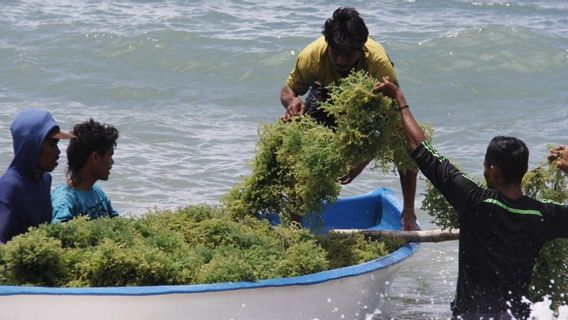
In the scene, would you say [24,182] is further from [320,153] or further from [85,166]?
[320,153]

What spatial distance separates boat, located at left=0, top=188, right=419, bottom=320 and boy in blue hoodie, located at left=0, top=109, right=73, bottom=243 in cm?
75

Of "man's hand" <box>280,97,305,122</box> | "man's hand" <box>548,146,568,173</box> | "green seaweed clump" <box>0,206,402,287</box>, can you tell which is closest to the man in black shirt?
"man's hand" <box>548,146,568,173</box>

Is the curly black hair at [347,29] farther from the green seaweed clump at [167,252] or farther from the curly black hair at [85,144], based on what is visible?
the curly black hair at [85,144]

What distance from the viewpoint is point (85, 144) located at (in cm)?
673

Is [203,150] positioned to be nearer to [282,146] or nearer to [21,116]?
[282,146]

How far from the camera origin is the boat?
556 centimetres

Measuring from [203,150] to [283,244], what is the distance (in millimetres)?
5680

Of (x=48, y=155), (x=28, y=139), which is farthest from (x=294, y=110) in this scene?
(x=28, y=139)

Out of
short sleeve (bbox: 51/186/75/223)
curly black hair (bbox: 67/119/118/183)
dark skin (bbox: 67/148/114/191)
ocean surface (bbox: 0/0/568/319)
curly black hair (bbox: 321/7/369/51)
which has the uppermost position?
curly black hair (bbox: 321/7/369/51)

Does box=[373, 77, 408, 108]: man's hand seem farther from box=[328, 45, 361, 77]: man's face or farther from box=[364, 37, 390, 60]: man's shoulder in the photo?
box=[364, 37, 390, 60]: man's shoulder

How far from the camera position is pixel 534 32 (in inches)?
712

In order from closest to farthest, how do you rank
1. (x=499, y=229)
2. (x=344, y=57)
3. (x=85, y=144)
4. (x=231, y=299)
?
(x=499, y=229)
(x=231, y=299)
(x=85, y=144)
(x=344, y=57)

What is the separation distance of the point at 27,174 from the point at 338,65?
94.5 inches

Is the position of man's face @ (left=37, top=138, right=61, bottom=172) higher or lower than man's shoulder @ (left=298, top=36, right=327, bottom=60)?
lower
